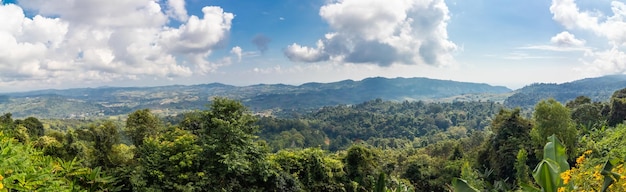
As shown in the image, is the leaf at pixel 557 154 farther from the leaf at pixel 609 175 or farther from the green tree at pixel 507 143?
the green tree at pixel 507 143

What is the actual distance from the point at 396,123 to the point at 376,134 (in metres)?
10.6

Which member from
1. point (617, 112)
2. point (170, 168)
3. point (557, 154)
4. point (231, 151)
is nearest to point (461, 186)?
point (557, 154)

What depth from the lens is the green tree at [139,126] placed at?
2162 cm

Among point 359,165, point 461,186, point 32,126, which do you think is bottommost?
point 359,165

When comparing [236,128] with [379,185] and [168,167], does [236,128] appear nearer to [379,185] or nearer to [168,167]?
[168,167]

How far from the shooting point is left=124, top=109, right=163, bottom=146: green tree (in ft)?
70.9

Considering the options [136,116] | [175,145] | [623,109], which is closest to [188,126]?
[136,116]

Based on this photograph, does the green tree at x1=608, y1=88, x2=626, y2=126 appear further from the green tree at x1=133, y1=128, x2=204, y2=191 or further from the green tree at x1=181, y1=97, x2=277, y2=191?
the green tree at x1=133, y1=128, x2=204, y2=191

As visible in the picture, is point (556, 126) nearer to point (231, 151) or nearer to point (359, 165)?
point (359, 165)

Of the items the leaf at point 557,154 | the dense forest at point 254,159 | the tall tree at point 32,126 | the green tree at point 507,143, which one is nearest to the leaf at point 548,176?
the dense forest at point 254,159

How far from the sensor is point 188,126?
76.1 ft

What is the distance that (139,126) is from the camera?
21.8 m

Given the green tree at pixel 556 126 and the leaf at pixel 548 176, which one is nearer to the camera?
the leaf at pixel 548 176

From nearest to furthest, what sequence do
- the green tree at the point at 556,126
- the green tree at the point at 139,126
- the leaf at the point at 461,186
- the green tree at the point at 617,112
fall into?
the leaf at the point at 461,186, the green tree at the point at 139,126, the green tree at the point at 556,126, the green tree at the point at 617,112
